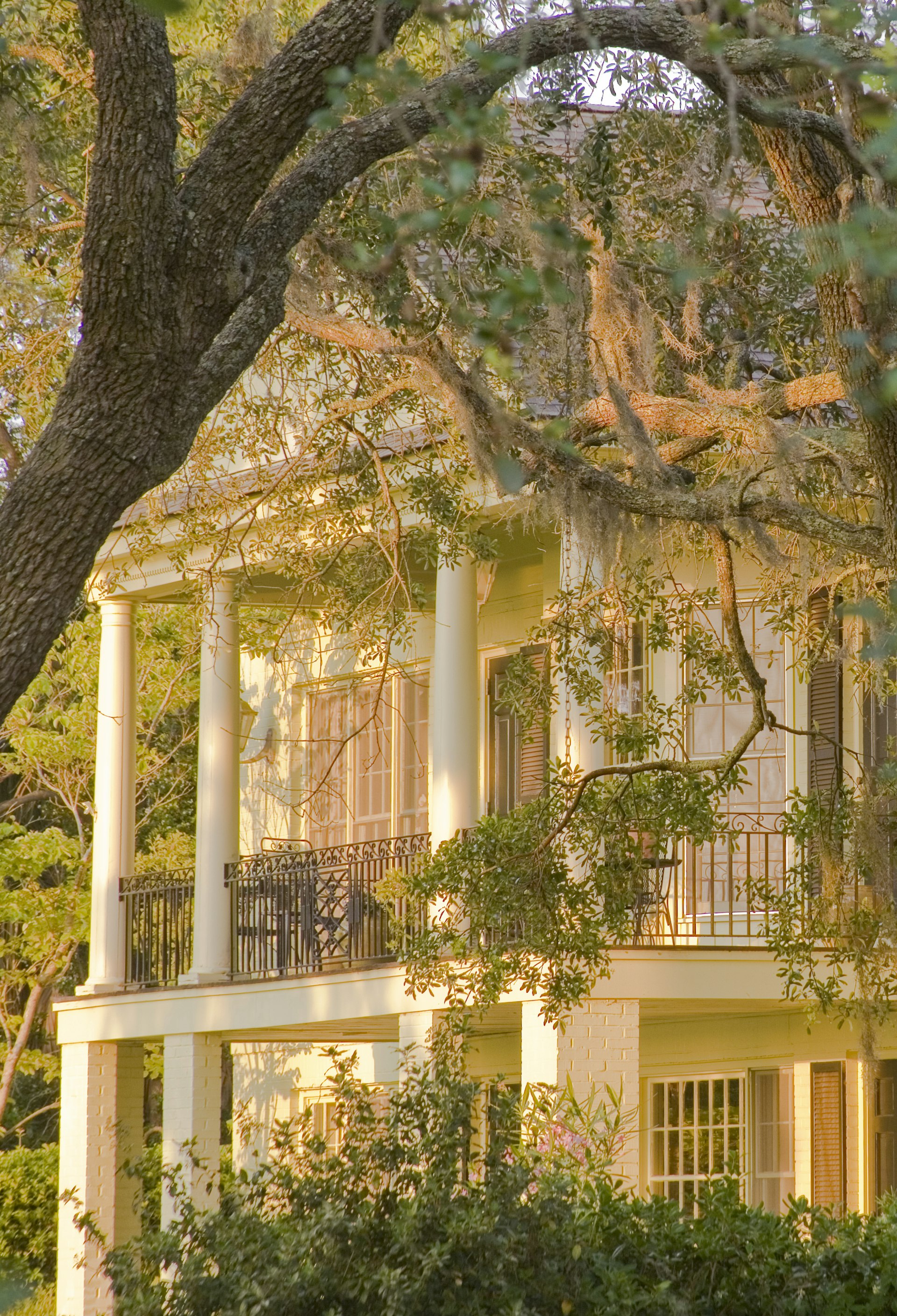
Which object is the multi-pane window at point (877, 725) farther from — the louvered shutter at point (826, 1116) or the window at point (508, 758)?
the window at point (508, 758)

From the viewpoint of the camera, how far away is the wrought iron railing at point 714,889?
12.6 m

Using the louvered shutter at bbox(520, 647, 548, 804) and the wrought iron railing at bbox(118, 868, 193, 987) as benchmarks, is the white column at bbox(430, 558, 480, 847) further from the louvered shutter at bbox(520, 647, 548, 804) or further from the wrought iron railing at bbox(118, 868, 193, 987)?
the wrought iron railing at bbox(118, 868, 193, 987)

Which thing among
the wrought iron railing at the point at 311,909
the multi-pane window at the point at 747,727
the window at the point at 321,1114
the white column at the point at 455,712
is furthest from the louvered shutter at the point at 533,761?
the window at the point at 321,1114

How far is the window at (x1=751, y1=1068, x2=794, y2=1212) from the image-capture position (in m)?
14.2

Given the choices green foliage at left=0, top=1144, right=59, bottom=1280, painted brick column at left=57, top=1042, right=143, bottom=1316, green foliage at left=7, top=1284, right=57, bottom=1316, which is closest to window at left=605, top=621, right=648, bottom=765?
painted brick column at left=57, top=1042, right=143, bottom=1316

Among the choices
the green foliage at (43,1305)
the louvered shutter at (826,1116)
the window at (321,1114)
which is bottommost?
the green foliage at (43,1305)

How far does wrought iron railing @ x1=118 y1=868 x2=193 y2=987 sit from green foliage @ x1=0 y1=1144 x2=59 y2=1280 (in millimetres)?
6008

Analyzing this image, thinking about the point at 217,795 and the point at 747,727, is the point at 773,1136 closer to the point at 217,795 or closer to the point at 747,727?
the point at 747,727

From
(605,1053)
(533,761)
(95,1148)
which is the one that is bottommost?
(95,1148)

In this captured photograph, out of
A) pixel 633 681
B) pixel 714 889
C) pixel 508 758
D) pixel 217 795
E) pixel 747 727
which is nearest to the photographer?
pixel 714 889

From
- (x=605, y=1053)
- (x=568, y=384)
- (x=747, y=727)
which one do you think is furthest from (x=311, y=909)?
(x=568, y=384)

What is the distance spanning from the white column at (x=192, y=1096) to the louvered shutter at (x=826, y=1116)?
4.48 metres

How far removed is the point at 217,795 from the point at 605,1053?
433 cm

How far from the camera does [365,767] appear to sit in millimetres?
17188
